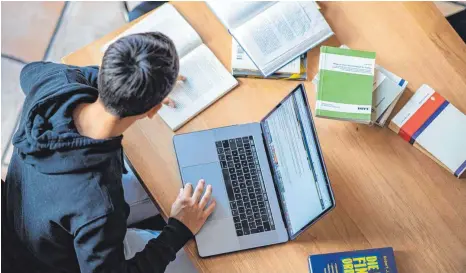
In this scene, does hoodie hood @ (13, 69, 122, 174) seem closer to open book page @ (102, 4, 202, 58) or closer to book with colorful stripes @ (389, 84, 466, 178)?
open book page @ (102, 4, 202, 58)

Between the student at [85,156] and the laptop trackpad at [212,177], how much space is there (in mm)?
185

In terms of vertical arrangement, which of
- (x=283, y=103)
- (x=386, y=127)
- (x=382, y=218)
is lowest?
(x=382, y=218)

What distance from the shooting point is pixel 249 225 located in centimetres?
123

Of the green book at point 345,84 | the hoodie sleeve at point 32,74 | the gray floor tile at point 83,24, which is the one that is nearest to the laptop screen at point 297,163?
the green book at point 345,84

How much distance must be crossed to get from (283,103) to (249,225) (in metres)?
0.29

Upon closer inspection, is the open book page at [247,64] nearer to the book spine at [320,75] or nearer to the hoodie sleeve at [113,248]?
the book spine at [320,75]

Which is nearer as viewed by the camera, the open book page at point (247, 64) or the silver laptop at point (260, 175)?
the silver laptop at point (260, 175)

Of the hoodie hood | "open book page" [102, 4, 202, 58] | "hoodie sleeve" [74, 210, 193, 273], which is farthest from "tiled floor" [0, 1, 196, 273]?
"hoodie sleeve" [74, 210, 193, 273]

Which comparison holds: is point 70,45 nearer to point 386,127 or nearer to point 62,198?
point 62,198

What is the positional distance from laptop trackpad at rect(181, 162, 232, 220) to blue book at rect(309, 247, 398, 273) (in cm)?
24

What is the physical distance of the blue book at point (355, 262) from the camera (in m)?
1.17

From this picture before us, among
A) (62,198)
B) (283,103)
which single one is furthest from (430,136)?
(62,198)

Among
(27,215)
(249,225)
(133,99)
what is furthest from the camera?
(249,225)

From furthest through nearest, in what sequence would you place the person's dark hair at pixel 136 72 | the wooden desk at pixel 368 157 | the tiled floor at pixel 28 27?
the tiled floor at pixel 28 27 → the wooden desk at pixel 368 157 → the person's dark hair at pixel 136 72
